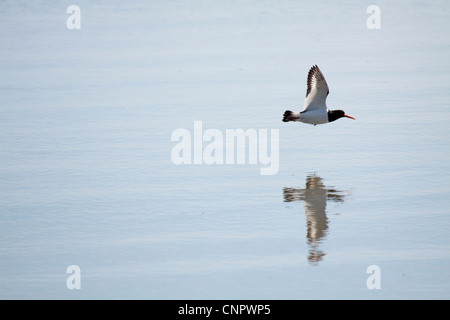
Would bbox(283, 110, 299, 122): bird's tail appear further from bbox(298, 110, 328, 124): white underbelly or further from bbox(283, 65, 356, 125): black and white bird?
bbox(298, 110, 328, 124): white underbelly

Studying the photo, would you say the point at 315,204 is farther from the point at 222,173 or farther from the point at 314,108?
the point at 314,108

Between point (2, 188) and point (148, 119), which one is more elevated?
point (148, 119)

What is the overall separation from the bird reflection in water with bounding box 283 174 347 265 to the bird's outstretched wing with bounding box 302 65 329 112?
68.8 inches

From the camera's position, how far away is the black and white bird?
12.1 metres

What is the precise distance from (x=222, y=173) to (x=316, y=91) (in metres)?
2.02

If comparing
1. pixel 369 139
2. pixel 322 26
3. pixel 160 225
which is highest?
pixel 322 26

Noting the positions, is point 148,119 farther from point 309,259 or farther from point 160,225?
point 309,259

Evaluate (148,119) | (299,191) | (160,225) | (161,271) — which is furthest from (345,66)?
(161,271)

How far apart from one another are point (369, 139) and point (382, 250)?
4081 millimetres

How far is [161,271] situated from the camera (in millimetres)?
8008

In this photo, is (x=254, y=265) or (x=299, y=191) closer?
(x=254, y=265)

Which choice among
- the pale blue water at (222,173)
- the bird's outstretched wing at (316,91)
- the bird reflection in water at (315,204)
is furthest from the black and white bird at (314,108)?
the bird reflection in water at (315,204)
